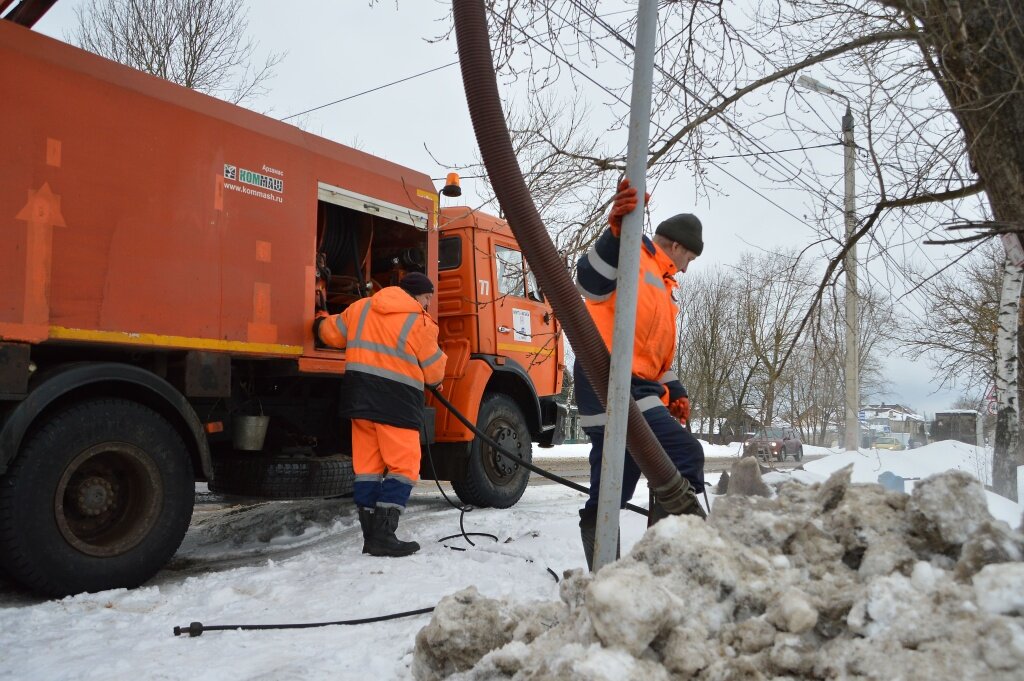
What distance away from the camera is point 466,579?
4012mm

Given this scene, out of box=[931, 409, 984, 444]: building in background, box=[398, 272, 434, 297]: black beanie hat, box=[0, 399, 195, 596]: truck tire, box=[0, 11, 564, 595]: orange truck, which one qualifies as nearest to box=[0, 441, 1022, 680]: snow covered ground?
box=[0, 399, 195, 596]: truck tire

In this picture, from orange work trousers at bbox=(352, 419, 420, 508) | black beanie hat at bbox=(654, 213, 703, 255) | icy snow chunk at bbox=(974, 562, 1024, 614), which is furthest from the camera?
orange work trousers at bbox=(352, 419, 420, 508)

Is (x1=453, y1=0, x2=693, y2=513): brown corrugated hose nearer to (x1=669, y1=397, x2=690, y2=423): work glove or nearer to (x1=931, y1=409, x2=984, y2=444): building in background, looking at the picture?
(x1=669, y1=397, x2=690, y2=423): work glove

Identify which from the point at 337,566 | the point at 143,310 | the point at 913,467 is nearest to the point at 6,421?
the point at 143,310

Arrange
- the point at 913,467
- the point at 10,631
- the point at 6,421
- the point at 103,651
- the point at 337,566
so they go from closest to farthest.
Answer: the point at 103,651 → the point at 10,631 → the point at 6,421 → the point at 337,566 → the point at 913,467

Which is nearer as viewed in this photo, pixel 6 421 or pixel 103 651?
pixel 103 651

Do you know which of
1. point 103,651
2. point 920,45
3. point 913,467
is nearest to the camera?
point 103,651

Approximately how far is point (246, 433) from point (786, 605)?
3.85 m

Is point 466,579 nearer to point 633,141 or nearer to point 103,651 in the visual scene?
point 103,651

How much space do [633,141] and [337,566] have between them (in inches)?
119

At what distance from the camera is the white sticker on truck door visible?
7.14 meters

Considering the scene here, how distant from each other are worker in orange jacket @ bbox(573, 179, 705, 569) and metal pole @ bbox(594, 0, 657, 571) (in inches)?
30.5

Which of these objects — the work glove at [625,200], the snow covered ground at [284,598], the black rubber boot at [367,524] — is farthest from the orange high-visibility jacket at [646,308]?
the black rubber boot at [367,524]

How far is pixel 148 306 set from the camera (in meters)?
4.07
